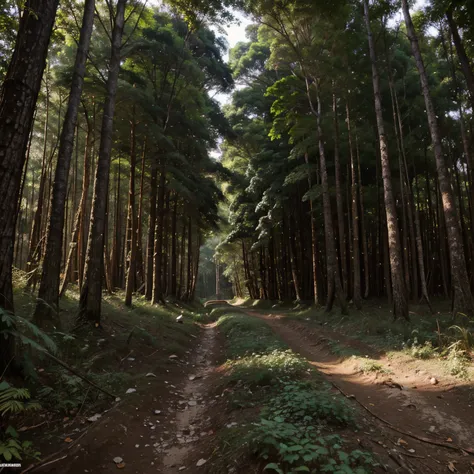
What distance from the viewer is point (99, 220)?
8719mm

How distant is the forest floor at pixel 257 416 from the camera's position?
11.1 feet

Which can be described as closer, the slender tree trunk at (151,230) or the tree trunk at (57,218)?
the tree trunk at (57,218)

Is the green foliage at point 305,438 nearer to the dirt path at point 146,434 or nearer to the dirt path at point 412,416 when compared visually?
the dirt path at point 412,416

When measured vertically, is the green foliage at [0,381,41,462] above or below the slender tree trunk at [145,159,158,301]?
below

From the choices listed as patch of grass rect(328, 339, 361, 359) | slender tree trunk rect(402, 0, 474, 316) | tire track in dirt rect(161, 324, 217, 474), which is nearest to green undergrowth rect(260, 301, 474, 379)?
patch of grass rect(328, 339, 361, 359)

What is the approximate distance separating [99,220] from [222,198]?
40.5 feet

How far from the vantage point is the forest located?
13.1 ft

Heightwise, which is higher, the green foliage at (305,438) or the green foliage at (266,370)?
the green foliage at (305,438)

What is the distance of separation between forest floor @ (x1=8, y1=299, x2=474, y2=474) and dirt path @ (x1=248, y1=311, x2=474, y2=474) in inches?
0.8

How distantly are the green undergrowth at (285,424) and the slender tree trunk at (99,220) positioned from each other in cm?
404

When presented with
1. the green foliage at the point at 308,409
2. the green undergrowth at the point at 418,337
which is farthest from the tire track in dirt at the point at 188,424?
the green undergrowth at the point at 418,337

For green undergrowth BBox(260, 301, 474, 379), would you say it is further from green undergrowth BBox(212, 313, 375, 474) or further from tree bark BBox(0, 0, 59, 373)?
A: tree bark BBox(0, 0, 59, 373)

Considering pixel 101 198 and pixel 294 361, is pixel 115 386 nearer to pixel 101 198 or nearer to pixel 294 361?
Result: pixel 294 361

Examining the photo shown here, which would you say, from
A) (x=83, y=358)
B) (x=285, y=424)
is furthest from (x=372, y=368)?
(x=83, y=358)
